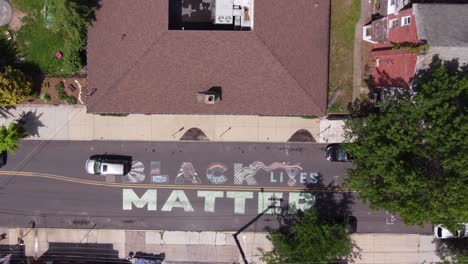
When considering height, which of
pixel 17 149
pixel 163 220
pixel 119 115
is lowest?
pixel 163 220

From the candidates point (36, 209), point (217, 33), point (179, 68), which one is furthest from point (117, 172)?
point (217, 33)

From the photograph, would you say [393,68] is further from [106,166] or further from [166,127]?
[106,166]

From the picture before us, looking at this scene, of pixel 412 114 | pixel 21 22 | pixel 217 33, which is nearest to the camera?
pixel 412 114

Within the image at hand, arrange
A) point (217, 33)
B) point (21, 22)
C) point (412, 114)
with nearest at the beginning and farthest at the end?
point (412, 114) < point (217, 33) < point (21, 22)

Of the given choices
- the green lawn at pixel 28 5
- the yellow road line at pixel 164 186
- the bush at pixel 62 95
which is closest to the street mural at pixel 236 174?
the yellow road line at pixel 164 186

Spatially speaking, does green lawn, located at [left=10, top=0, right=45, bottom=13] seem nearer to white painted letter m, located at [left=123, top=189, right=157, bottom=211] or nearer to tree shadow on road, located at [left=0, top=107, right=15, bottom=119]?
tree shadow on road, located at [left=0, top=107, right=15, bottom=119]

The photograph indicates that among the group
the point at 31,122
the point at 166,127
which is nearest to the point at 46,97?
the point at 31,122

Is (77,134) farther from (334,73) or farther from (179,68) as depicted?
(334,73)
